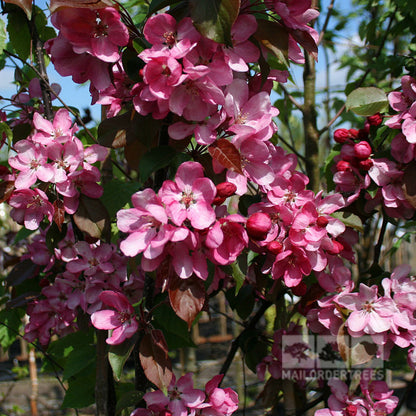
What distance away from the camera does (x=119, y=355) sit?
0.92 meters

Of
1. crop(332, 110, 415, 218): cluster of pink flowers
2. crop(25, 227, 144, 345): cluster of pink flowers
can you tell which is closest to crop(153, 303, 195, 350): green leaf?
crop(25, 227, 144, 345): cluster of pink flowers

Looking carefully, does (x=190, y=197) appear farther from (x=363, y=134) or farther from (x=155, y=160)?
(x=363, y=134)

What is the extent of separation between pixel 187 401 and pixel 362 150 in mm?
703

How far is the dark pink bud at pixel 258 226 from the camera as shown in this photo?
875 millimetres

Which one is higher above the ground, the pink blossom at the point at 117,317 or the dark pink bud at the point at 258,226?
the dark pink bud at the point at 258,226

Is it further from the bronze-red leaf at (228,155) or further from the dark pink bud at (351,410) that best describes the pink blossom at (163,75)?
the dark pink bud at (351,410)

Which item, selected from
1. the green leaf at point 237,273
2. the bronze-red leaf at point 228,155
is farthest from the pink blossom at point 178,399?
the bronze-red leaf at point 228,155

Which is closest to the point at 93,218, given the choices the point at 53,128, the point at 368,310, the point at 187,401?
the point at 53,128

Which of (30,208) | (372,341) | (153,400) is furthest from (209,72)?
(372,341)

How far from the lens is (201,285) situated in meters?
0.87

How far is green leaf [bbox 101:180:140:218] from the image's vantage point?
1140mm

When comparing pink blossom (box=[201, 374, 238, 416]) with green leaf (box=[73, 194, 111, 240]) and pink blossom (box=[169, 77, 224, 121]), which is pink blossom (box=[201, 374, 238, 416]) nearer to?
green leaf (box=[73, 194, 111, 240])

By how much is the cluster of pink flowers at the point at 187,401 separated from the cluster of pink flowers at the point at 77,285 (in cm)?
16

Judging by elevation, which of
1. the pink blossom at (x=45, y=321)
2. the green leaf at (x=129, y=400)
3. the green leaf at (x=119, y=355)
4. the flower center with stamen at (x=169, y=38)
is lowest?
the green leaf at (x=129, y=400)
